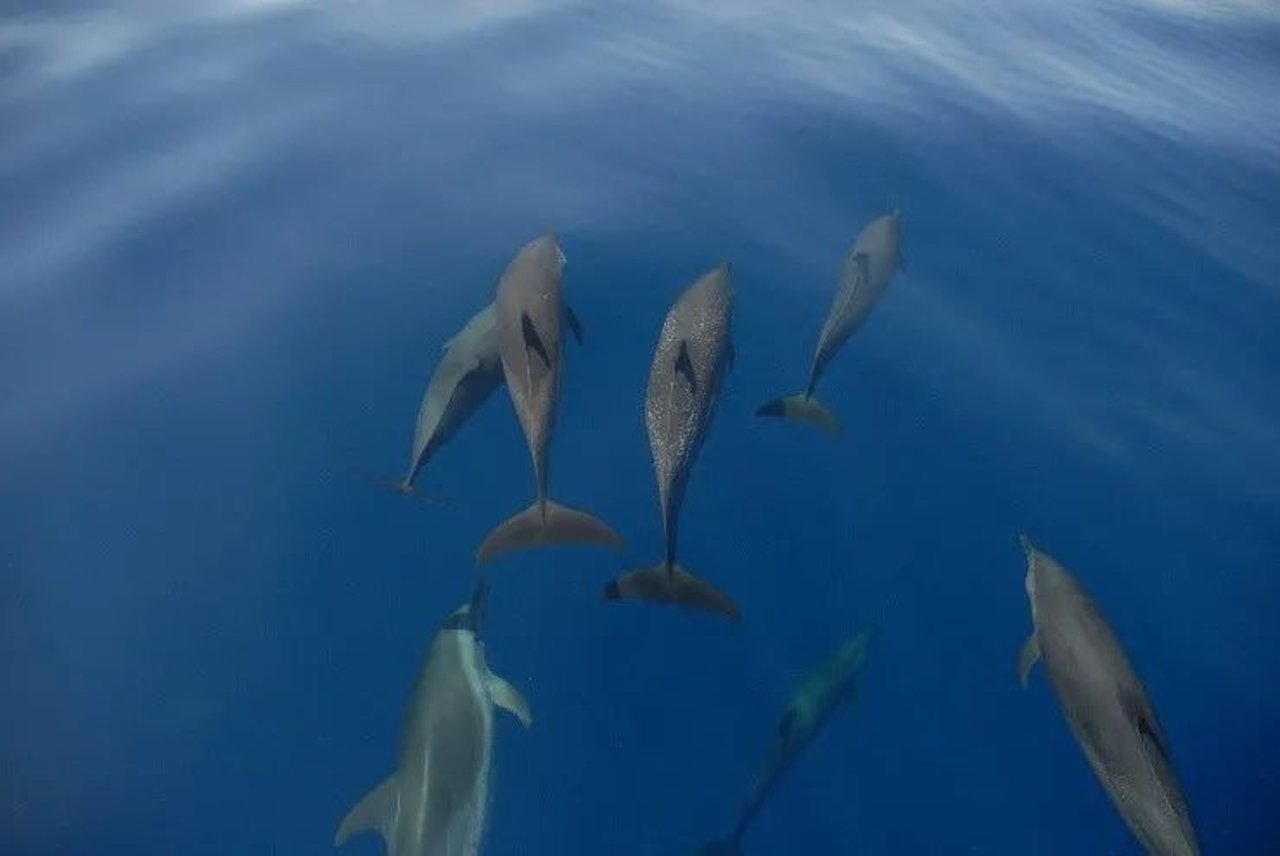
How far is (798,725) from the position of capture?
15.7 ft

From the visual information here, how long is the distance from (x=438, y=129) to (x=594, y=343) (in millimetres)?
3239

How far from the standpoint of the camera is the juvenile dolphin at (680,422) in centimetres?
450

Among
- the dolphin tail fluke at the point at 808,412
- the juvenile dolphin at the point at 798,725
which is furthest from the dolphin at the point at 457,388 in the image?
the juvenile dolphin at the point at 798,725

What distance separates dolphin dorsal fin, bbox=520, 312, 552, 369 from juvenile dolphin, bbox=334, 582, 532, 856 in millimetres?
1530

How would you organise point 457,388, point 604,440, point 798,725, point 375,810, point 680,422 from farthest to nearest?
point 604,440 → point 457,388 → point 798,725 → point 680,422 → point 375,810

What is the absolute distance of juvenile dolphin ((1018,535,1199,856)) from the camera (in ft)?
10.9

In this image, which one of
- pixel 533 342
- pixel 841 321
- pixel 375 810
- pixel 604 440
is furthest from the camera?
pixel 604 440

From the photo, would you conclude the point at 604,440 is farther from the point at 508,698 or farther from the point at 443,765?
the point at 443,765

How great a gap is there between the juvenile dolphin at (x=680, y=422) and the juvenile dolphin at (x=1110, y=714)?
1.54 m

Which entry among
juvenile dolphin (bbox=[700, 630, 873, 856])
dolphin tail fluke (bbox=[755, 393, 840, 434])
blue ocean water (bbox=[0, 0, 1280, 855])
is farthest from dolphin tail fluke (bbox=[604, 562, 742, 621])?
dolphin tail fluke (bbox=[755, 393, 840, 434])

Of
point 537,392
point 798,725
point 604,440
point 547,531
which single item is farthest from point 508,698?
point 604,440

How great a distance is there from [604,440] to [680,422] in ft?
5.51

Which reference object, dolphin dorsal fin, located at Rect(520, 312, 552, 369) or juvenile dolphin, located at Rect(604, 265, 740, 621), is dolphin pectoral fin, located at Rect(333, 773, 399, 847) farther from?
dolphin dorsal fin, located at Rect(520, 312, 552, 369)

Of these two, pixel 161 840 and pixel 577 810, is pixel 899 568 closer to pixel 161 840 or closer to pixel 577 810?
pixel 577 810
